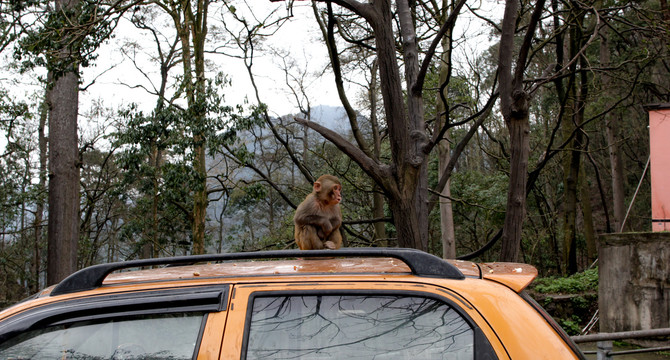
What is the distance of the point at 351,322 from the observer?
175 cm

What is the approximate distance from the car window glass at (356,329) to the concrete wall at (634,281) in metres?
8.18

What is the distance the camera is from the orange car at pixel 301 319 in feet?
5.59

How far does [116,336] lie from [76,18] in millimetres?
8454

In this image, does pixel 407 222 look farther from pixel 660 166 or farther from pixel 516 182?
pixel 660 166

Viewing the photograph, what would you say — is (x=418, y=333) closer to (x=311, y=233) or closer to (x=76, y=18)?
(x=311, y=233)

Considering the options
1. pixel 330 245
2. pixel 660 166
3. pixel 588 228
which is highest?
pixel 660 166

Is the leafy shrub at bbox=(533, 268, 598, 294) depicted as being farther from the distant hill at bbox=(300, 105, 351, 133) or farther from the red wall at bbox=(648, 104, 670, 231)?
the distant hill at bbox=(300, 105, 351, 133)

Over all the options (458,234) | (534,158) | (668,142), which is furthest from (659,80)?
(668,142)

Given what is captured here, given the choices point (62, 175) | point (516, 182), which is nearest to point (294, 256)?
point (516, 182)

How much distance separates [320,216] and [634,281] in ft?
18.5

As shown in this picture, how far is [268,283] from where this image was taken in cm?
180

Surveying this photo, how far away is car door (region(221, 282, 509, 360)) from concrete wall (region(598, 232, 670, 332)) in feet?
26.8

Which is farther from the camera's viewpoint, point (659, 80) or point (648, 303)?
point (659, 80)

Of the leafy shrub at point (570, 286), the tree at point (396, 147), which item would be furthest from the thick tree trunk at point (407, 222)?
the leafy shrub at point (570, 286)
